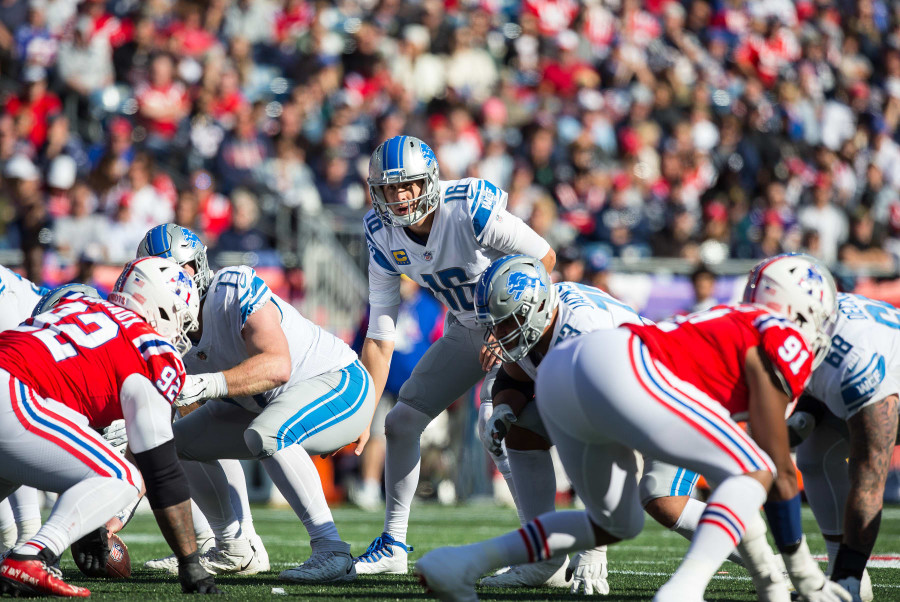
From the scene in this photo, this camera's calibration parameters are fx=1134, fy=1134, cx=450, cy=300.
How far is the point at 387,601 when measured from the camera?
426cm

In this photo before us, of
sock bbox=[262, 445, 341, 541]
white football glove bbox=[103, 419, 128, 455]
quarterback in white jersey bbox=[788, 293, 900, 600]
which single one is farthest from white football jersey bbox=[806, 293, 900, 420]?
white football glove bbox=[103, 419, 128, 455]

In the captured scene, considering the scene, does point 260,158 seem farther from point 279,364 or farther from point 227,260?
point 279,364

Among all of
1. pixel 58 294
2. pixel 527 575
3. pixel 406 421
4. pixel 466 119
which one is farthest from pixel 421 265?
pixel 466 119

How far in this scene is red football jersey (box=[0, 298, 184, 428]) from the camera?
13.8 ft

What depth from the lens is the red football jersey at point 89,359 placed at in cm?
420

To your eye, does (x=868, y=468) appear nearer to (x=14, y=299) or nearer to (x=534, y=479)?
(x=534, y=479)

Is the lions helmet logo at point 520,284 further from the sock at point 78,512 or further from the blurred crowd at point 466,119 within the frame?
the blurred crowd at point 466,119

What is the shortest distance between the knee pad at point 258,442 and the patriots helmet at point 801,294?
7.19 ft

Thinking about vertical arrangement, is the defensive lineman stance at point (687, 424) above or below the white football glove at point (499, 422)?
above

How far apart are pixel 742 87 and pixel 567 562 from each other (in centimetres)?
1175

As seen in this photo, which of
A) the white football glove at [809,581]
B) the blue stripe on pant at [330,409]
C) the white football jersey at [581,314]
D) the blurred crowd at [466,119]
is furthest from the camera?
the blurred crowd at [466,119]

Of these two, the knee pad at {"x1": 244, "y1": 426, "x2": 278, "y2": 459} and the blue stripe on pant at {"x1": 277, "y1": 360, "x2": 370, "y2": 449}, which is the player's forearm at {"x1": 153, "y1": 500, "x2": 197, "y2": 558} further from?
the blue stripe on pant at {"x1": 277, "y1": 360, "x2": 370, "y2": 449}

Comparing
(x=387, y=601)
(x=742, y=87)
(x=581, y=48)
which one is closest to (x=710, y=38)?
(x=742, y=87)

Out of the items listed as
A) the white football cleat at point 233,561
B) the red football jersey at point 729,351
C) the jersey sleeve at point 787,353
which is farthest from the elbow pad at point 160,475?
the jersey sleeve at point 787,353
